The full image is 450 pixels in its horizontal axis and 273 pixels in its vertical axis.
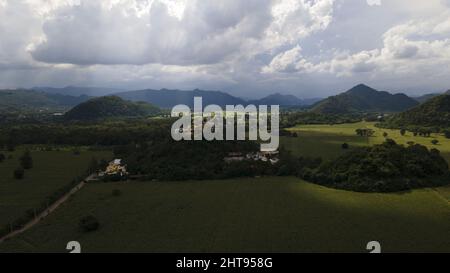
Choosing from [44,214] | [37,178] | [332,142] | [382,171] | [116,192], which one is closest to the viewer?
[44,214]

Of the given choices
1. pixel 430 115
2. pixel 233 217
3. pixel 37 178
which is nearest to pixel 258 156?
pixel 233 217

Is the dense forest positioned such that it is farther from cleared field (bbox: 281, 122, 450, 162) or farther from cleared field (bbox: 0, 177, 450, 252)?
cleared field (bbox: 281, 122, 450, 162)

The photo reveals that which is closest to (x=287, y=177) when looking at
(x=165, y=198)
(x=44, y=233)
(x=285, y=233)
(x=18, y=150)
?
(x=165, y=198)

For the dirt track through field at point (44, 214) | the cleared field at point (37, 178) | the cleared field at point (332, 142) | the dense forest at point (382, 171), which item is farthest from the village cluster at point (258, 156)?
the cleared field at point (37, 178)

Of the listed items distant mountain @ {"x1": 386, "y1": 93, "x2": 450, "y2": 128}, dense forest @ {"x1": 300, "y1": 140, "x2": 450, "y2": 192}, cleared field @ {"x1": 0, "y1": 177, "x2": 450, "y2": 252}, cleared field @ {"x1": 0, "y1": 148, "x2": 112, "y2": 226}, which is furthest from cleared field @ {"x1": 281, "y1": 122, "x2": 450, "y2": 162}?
→ cleared field @ {"x1": 0, "y1": 148, "x2": 112, "y2": 226}

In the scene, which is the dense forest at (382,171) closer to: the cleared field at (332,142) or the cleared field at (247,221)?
the cleared field at (247,221)

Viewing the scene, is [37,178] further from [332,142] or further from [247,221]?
[332,142]
